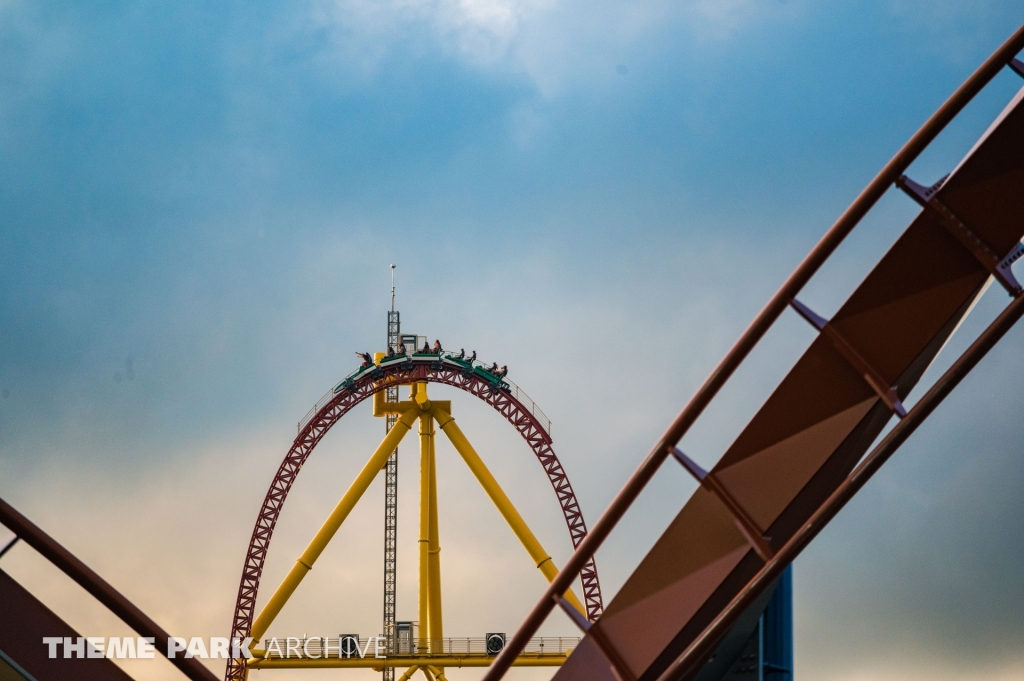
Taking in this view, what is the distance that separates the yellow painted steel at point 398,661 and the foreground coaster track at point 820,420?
21.4m

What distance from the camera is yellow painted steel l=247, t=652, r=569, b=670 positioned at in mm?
26422

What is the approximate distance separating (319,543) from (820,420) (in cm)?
2258

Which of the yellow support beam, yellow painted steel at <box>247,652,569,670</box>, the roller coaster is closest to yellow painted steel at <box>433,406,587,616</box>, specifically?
yellow painted steel at <box>247,652,569,670</box>

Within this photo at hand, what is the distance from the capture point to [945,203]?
573cm

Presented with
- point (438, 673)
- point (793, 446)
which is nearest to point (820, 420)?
point (793, 446)

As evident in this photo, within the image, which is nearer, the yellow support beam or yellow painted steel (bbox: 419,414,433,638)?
yellow painted steel (bbox: 419,414,433,638)

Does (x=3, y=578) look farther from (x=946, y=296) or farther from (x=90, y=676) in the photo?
(x=946, y=296)

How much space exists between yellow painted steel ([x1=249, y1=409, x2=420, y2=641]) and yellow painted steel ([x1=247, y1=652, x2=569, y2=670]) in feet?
2.88

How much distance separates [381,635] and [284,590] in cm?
290

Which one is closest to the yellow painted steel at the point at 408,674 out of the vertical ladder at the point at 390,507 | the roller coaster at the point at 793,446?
the vertical ladder at the point at 390,507

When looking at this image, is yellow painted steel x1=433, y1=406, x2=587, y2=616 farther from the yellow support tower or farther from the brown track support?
the brown track support

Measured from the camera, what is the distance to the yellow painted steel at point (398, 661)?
26.4m

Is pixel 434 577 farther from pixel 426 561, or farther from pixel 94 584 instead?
pixel 94 584

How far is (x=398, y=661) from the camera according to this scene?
26766mm
